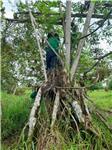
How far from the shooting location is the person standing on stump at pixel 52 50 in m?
7.31

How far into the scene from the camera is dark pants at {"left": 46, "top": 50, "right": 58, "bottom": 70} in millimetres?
7269

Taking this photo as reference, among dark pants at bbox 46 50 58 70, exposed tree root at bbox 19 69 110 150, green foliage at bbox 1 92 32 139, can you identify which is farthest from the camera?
dark pants at bbox 46 50 58 70

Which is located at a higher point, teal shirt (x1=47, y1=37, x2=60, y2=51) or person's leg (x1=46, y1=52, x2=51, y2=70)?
teal shirt (x1=47, y1=37, x2=60, y2=51)

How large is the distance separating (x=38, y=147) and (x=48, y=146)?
0.50 ft

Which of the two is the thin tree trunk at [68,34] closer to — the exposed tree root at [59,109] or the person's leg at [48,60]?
the person's leg at [48,60]

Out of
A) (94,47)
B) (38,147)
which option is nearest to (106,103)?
(94,47)

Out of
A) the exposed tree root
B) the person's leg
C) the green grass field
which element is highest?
the person's leg

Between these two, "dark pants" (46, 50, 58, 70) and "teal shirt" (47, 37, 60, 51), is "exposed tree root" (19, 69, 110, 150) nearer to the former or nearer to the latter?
"dark pants" (46, 50, 58, 70)

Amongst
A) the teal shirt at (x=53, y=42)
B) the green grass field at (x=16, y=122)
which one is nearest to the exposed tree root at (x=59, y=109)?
the green grass field at (x=16, y=122)

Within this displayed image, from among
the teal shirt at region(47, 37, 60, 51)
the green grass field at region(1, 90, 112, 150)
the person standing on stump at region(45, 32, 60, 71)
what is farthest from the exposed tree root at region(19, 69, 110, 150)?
the teal shirt at region(47, 37, 60, 51)

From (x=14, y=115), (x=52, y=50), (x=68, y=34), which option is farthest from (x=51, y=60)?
(x=14, y=115)

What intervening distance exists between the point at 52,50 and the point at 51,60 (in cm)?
19

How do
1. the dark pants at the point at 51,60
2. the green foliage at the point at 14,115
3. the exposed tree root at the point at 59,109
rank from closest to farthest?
the exposed tree root at the point at 59,109 < the green foliage at the point at 14,115 < the dark pants at the point at 51,60

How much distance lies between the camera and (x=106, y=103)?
1175 centimetres
